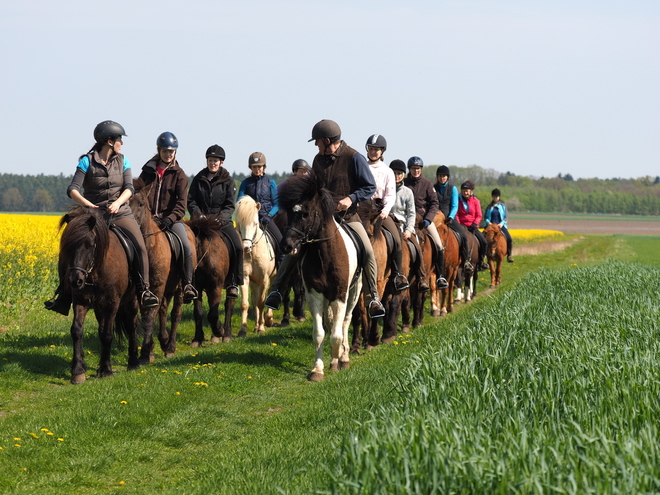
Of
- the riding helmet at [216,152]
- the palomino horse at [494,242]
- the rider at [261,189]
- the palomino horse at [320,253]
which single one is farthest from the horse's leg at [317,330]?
the palomino horse at [494,242]

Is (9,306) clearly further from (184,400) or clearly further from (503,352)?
(503,352)

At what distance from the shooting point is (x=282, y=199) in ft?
27.8

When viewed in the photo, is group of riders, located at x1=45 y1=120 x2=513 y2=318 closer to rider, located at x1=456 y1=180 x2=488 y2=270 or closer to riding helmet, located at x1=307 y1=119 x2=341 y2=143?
riding helmet, located at x1=307 y1=119 x2=341 y2=143

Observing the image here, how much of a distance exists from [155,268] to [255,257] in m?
3.14

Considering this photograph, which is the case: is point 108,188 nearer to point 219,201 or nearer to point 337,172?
point 337,172

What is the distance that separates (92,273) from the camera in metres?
8.81

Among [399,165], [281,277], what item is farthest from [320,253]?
[399,165]

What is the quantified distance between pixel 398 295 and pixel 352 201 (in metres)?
3.61

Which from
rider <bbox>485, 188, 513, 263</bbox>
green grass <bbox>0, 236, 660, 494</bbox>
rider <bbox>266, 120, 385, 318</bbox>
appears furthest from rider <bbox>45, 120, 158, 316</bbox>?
rider <bbox>485, 188, 513, 263</bbox>

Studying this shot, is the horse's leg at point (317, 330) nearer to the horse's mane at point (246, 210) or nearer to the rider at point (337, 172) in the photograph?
the rider at point (337, 172)

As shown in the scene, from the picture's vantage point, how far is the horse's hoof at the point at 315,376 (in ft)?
29.3

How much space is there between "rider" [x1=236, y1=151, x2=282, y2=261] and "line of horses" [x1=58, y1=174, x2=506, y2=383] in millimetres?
308

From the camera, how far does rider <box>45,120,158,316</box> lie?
8.95 meters

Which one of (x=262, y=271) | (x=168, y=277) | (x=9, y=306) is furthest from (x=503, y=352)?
(x=9, y=306)
